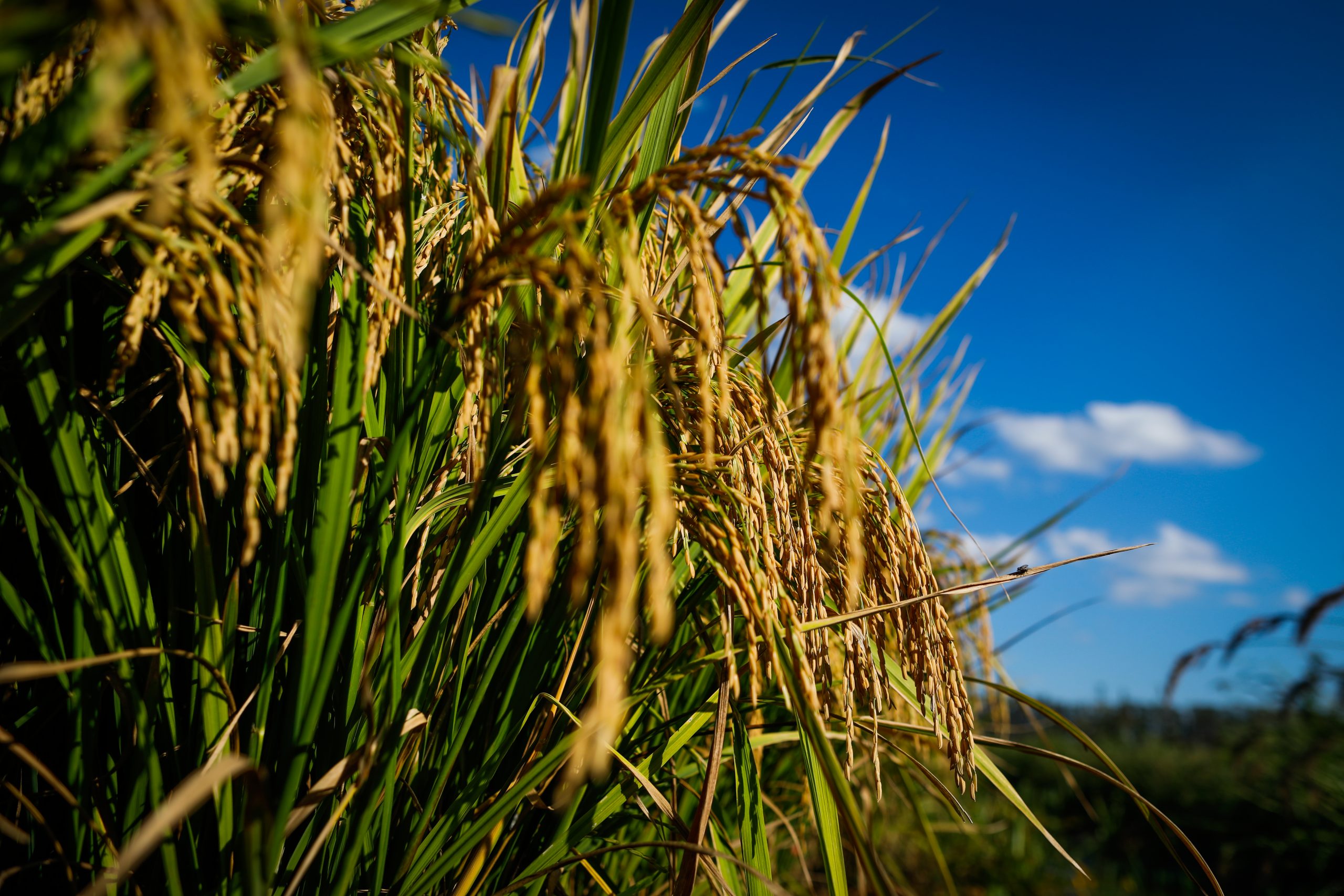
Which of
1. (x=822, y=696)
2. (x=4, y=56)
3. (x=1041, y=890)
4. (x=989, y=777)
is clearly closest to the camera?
(x=4, y=56)

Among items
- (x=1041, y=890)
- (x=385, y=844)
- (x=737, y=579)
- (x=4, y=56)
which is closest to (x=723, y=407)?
(x=737, y=579)

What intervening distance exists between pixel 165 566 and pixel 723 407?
692mm

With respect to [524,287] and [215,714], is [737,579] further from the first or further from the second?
[215,714]

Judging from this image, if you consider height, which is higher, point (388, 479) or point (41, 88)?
point (41, 88)

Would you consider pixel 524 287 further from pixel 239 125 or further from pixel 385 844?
pixel 385 844

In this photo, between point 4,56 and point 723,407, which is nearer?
point 4,56

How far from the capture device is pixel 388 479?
0.64 meters

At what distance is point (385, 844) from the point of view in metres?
0.74

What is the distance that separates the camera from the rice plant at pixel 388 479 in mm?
478

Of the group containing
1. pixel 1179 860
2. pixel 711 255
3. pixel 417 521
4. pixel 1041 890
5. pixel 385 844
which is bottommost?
pixel 1041 890

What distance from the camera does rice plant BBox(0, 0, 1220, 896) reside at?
18.8 inches

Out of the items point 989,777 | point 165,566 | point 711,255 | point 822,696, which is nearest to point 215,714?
point 165,566

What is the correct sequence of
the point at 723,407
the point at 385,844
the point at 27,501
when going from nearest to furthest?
1. the point at 723,407
2. the point at 27,501
3. the point at 385,844

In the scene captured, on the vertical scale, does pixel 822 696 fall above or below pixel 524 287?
below
